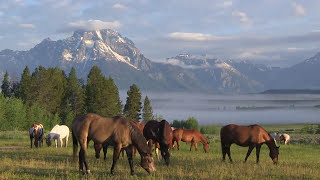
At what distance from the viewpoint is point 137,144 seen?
17.5 meters

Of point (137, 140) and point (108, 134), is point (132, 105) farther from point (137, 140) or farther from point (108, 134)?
point (108, 134)

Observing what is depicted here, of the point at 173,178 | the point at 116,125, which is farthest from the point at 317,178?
the point at 116,125

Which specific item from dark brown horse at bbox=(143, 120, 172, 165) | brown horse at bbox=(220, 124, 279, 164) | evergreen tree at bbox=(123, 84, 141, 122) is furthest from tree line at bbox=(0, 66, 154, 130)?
brown horse at bbox=(220, 124, 279, 164)

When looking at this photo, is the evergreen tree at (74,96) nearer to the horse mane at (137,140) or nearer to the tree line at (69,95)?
the tree line at (69,95)

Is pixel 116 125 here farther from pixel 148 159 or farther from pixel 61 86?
pixel 61 86

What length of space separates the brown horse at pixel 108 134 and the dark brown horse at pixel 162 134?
432cm

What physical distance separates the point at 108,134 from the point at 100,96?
2962 inches

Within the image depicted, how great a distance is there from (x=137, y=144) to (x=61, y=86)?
81737mm

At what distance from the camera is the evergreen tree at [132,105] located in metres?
96.3

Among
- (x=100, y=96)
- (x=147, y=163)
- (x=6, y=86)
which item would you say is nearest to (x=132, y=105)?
(x=100, y=96)

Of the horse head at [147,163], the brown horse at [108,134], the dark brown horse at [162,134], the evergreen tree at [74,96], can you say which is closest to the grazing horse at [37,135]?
the dark brown horse at [162,134]

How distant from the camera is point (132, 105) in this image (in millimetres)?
96562

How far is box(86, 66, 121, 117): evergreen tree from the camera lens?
9094 centimetres

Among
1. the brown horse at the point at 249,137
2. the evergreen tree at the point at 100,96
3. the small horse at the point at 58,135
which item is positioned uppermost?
the evergreen tree at the point at 100,96
